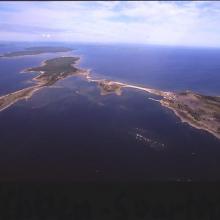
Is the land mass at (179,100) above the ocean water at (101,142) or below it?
above

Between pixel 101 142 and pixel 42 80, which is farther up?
pixel 42 80

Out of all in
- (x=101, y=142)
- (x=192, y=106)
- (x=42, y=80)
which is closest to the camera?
(x=101, y=142)

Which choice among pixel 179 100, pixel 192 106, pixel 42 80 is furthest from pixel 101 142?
pixel 42 80

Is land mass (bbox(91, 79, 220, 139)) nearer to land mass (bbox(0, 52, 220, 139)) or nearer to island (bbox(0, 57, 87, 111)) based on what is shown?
land mass (bbox(0, 52, 220, 139))

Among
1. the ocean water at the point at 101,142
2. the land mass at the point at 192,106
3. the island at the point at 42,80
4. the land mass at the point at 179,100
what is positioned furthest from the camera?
the island at the point at 42,80

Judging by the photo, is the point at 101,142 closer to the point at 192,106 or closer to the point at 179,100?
the point at 192,106

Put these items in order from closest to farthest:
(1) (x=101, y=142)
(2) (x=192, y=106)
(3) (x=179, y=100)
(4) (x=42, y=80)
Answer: (1) (x=101, y=142)
(2) (x=192, y=106)
(3) (x=179, y=100)
(4) (x=42, y=80)

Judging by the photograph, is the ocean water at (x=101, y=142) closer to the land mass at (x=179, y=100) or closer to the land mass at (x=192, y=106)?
the land mass at (x=192, y=106)

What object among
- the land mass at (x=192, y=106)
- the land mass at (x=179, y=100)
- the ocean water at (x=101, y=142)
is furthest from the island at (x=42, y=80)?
the land mass at (x=192, y=106)

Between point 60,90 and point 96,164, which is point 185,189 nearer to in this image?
point 96,164

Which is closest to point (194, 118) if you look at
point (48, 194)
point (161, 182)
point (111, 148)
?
point (111, 148)

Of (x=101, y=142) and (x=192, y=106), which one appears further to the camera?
(x=192, y=106)

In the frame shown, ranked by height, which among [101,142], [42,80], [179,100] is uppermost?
[179,100]
